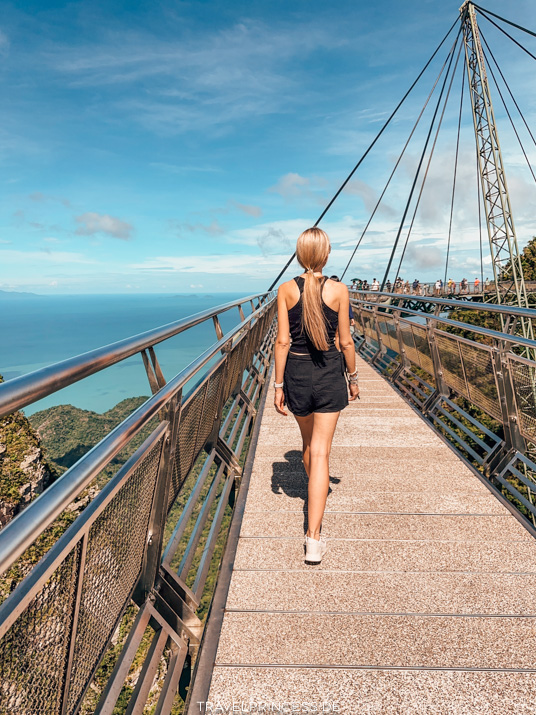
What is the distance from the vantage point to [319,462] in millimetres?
3055

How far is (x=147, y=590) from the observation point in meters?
2.07

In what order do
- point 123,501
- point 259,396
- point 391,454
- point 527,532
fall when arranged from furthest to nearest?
1. point 259,396
2. point 391,454
3. point 527,532
4. point 123,501

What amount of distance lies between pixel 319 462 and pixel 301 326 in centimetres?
84

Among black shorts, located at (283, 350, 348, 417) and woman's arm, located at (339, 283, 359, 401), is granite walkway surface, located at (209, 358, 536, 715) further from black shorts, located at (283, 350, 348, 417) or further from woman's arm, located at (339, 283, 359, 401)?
woman's arm, located at (339, 283, 359, 401)

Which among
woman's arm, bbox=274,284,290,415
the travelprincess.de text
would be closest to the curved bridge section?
the travelprincess.de text

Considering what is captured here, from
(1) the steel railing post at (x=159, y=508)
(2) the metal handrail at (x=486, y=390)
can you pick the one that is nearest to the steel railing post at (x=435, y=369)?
(2) the metal handrail at (x=486, y=390)

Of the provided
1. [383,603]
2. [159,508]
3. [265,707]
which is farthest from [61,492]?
[383,603]

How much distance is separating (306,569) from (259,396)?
15.2ft

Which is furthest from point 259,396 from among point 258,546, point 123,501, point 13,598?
point 13,598

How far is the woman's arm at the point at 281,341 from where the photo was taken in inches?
118

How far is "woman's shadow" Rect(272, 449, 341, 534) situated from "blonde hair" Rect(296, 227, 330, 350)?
138 cm

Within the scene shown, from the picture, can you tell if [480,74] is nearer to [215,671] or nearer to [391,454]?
[391,454]

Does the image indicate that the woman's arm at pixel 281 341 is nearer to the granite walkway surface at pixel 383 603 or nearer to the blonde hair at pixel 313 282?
the blonde hair at pixel 313 282

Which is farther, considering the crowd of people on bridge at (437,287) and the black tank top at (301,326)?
the crowd of people on bridge at (437,287)
